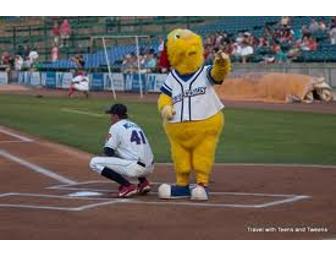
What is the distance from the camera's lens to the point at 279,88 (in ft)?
98.8

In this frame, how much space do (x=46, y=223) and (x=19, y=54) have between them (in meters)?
40.6

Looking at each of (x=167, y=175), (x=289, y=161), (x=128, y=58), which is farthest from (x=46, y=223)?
(x=128, y=58)

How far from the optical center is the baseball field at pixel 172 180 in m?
7.82

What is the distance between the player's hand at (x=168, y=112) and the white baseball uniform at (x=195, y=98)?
4cm

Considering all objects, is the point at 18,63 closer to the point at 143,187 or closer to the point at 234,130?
the point at 234,130

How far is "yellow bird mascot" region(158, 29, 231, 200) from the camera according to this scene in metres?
9.59

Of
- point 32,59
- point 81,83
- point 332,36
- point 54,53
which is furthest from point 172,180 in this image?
point 32,59

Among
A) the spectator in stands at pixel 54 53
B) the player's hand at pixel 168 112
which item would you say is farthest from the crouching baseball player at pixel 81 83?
the player's hand at pixel 168 112

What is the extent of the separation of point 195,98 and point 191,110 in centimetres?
16

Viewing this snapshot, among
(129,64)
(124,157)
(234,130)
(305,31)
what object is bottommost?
(234,130)

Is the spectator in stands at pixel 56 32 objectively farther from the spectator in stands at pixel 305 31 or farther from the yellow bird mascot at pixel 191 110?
the yellow bird mascot at pixel 191 110

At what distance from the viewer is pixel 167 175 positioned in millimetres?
12094

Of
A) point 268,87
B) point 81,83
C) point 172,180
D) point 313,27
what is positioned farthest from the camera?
point 81,83

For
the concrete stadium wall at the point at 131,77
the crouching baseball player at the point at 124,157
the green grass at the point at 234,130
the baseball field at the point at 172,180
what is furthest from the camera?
the concrete stadium wall at the point at 131,77
